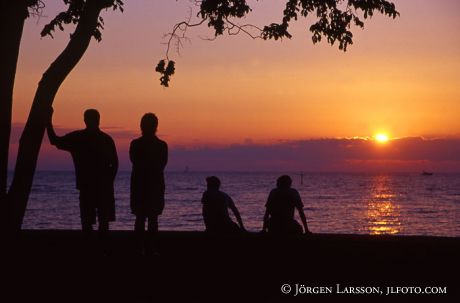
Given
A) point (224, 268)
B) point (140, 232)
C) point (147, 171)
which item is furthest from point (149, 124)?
point (224, 268)

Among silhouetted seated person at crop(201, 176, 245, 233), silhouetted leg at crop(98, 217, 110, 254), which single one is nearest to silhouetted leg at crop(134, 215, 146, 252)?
silhouetted leg at crop(98, 217, 110, 254)

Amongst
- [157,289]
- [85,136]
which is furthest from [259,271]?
[85,136]

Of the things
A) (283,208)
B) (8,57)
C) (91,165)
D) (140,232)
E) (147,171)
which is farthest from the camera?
(283,208)

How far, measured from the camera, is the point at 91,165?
365 inches

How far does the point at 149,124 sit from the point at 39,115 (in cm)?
175

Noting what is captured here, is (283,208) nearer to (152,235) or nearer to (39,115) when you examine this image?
(152,235)

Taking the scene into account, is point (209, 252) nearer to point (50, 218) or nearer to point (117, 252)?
point (117, 252)

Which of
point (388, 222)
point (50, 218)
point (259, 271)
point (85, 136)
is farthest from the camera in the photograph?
point (50, 218)

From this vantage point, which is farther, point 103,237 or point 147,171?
point 147,171

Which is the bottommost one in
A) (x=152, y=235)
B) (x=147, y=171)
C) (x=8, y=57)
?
(x=152, y=235)

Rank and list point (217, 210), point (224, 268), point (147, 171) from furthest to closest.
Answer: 1. point (217, 210)
2. point (147, 171)
3. point (224, 268)

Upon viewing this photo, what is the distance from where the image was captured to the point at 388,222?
170ft

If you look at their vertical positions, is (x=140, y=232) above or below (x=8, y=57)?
below

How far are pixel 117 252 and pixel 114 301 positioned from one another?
341cm
